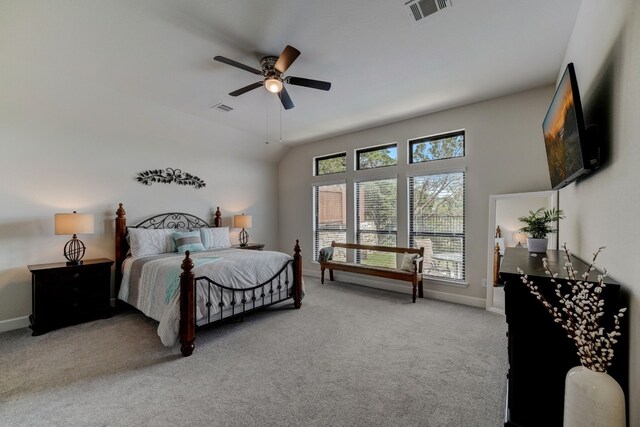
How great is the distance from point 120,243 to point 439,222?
4.97 meters

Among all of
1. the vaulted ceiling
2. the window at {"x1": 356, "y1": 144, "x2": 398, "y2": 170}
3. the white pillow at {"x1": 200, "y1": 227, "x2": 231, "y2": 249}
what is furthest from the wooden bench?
the vaulted ceiling

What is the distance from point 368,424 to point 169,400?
144cm

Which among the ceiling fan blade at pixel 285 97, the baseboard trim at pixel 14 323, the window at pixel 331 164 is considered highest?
the ceiling fan blade at pixel 285 97

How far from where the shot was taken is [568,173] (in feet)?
6.82

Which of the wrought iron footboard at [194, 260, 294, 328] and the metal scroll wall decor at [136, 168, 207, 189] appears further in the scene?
the metal scroll wall decor at [136, 168, 207, 189]

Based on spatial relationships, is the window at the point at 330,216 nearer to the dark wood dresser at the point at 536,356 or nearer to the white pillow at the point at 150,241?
the white pillow at the point at 150,241

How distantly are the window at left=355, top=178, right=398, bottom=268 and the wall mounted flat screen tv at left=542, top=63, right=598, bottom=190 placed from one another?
9.06 feet

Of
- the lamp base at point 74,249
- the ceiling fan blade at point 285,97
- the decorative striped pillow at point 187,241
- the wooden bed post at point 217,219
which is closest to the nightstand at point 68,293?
the lamp base at point 74,249

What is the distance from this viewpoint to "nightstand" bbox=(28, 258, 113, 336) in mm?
3279

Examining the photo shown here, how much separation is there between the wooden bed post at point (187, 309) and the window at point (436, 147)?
388 centimetres

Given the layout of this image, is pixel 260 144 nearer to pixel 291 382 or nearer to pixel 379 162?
pixel 379 162

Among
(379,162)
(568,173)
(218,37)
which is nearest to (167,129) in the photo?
(218,37)

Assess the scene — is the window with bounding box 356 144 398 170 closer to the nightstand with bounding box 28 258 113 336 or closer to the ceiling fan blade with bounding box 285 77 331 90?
the ceiling fan blade with bounding box 285 77 331 90

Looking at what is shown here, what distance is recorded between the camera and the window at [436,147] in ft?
14.5
